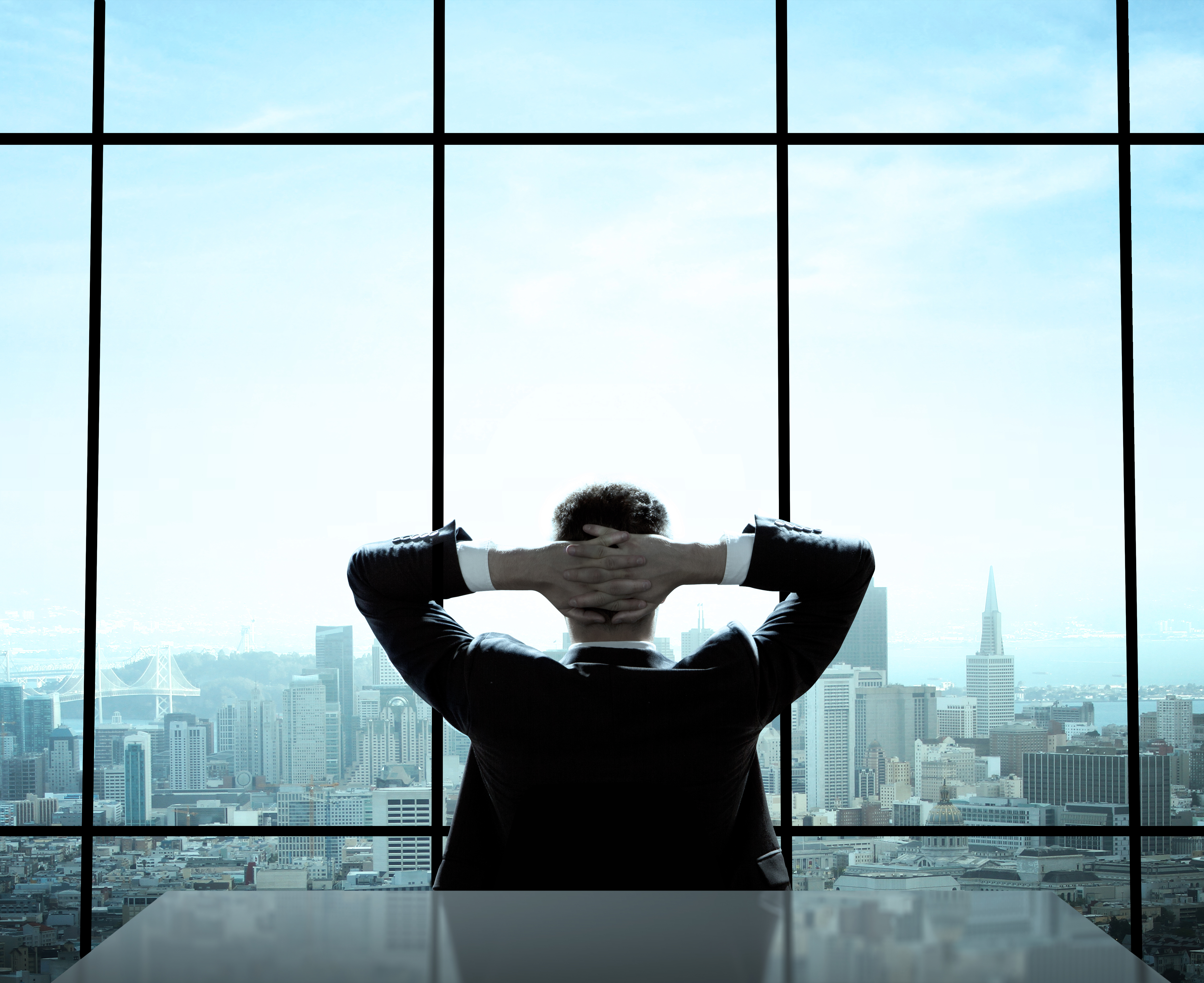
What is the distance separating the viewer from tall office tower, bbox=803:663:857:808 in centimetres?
190

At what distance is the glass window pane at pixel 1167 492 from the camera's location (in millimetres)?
1936

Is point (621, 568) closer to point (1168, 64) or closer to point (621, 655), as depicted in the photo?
point (621, 655)

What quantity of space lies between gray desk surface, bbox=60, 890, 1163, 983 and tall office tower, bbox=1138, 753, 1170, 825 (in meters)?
1.75

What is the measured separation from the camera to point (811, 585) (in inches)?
58.6

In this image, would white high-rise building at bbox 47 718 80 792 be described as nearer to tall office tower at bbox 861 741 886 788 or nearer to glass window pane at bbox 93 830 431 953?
glass window pane at bbox 93 830 431 953

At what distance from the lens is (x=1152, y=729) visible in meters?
1.94

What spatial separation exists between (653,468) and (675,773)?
0.74 meters

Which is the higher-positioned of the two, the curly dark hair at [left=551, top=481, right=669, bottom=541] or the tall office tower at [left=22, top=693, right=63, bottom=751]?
the curly dark hair at [left=551, top=481, right=669, bottom=541]

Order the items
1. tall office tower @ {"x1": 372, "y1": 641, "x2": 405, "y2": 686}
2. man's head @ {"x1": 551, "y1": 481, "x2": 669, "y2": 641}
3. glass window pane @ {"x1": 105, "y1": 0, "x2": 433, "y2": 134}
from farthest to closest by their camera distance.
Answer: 1. glass window pane @ {"x1": 105, "y1": 0, "x2": 433, "y2": 134}
2. tall office tower @ {"x1": 372, "y1": 641, "x2": 405, "y2": 686}
3. man's head @ {"x1": 551, "y1": 481, "x2": 669, "y2": 641}

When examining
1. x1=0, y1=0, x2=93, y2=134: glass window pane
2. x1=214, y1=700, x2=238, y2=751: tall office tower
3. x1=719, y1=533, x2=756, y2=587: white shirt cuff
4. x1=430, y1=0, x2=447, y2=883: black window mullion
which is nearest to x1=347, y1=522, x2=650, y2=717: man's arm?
x1=719, y1=533, x2=756, y2=587: white shirt cuff

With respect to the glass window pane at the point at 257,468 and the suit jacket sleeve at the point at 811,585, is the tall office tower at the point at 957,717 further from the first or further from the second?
the glass window pane at the point at 257,468

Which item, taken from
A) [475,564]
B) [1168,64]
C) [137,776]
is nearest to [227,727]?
[137,776]

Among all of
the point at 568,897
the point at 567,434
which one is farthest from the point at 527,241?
the point at 568,897

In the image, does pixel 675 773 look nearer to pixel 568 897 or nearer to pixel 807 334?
pixel 568 897
